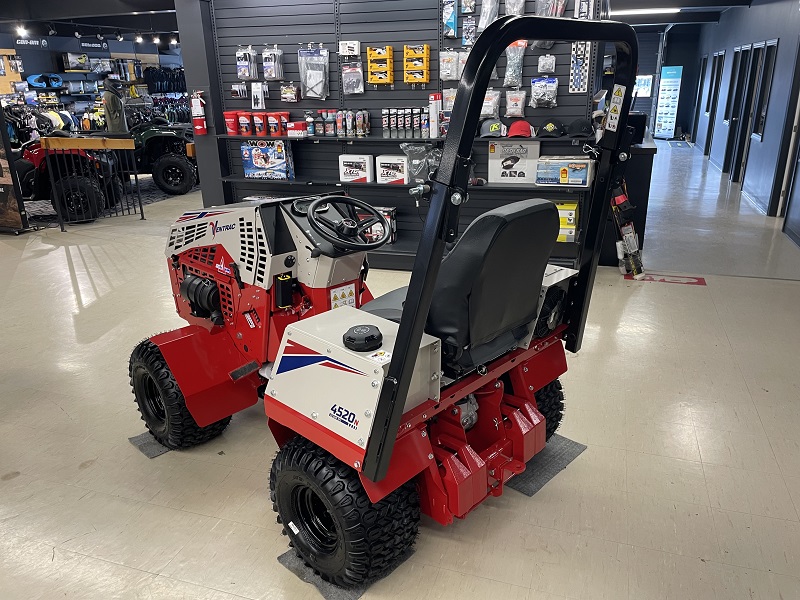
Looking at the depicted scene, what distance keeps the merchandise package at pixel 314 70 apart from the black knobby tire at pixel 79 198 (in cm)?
357

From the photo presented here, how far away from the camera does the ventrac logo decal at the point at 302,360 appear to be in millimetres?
1866

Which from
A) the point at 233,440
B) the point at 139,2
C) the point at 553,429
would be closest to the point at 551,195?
the point at 553,429

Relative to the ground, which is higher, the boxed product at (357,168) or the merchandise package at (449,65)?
the merchandise package at (449,65)

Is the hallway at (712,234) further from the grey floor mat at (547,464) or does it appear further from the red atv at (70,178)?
the red atv at (70,178)

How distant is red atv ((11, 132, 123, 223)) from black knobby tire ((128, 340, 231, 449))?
215 inches

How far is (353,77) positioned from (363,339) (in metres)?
4.30

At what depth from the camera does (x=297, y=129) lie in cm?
566

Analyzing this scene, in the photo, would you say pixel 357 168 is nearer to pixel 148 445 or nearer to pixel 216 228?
pixel 216 228

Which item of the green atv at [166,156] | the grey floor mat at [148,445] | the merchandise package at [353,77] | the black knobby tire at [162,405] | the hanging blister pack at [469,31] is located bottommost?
the grey floor mat at [148,445]

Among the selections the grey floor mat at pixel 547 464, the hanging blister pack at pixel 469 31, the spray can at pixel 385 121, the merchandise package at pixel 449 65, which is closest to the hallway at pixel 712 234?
the merchandise package at pixel 449 65

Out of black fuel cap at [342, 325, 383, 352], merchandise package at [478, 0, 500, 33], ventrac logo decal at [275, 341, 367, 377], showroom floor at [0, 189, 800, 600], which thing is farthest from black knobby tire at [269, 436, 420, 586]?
merchandise package at [478, 0, 500, 33]

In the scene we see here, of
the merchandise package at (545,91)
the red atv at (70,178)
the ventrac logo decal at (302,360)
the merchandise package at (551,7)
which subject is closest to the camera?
the ventrac logo decal at (302,360)

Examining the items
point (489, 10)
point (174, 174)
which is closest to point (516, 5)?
point (489, 10)

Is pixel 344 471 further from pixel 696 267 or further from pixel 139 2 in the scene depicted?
pixel 139 2
